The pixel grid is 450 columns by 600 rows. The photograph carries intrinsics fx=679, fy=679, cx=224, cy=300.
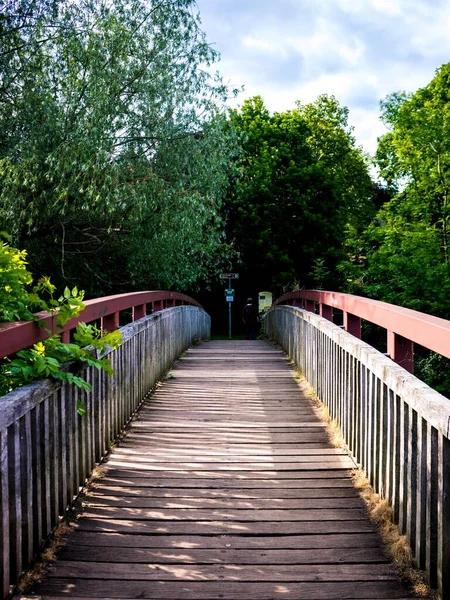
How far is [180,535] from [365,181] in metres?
38.8

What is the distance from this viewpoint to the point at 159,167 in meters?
14.9

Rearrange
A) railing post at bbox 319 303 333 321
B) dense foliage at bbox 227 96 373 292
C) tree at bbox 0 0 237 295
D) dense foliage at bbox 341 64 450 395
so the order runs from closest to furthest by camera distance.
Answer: railing post at bbox 319 303 333 321 < tree at bbox 0 0 237 295 < dense foliage at bbox 341 64 450 395 < dense foliage at bbox 227 96 373 292

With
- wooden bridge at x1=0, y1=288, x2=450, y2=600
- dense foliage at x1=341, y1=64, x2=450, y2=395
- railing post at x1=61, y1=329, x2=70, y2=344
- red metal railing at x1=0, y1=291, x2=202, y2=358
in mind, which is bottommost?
wooden bridge at x1=0, y1=288, x2=450, y2=600

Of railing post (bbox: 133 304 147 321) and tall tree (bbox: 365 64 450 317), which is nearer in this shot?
railing post (bbox: 133 304 147 321)

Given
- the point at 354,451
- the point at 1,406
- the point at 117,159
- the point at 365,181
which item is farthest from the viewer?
the point at 365,181

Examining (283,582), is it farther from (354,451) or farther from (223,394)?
(223,394)

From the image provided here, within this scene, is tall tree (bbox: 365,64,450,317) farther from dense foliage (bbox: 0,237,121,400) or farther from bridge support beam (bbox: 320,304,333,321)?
dense foliage (bbox: 0,237,121,400)

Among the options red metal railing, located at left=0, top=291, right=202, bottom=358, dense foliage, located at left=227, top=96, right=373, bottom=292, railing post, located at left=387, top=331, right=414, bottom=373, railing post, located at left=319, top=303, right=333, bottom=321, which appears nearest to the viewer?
red metal railing, located at left=0, top=291, right=202, bottom=358

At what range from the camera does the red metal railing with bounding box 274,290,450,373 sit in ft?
9.64

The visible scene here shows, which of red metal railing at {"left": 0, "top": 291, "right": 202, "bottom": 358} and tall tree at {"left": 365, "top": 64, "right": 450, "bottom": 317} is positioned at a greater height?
tall tree at {"left": 365, "top": 64, "right": 450, "bottom": 317}

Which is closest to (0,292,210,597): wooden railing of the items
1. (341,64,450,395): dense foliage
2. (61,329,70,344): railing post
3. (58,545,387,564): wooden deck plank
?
Result: (61,329,70,344): railing post

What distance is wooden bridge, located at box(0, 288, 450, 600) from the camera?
272cm

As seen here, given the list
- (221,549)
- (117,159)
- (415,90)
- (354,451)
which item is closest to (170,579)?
(221,549)

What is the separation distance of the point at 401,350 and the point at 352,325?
173 cm
